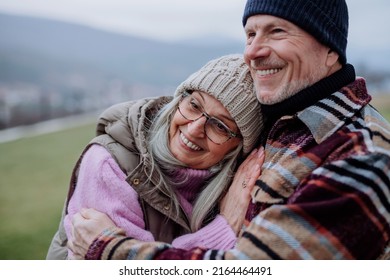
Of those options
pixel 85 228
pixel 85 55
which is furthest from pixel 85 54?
pixel 85 228

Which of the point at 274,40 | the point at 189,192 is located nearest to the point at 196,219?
the point at 189,192

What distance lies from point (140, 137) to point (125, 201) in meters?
0.37

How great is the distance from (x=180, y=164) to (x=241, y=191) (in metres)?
0.37

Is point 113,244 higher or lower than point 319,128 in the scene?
lower

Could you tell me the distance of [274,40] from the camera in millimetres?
2256

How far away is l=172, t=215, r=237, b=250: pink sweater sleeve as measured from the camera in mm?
2166

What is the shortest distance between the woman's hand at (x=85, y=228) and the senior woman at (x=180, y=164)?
5 cm

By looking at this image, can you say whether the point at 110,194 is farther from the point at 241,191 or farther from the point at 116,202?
the point at 241,191

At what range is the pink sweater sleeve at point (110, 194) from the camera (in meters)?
2.12

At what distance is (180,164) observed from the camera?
7.85ft

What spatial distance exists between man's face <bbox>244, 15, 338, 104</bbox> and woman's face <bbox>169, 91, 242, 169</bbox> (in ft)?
0.82

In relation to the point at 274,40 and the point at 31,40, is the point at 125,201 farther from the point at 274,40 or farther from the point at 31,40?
the point at 31,40

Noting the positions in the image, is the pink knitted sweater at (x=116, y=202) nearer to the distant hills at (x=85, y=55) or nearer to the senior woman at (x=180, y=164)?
the senior woman at (x=180, y=164)

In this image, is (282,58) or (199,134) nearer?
(282,58)
